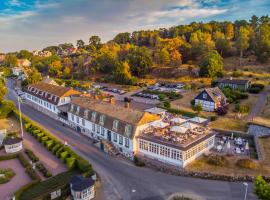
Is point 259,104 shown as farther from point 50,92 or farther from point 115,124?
point 50,92

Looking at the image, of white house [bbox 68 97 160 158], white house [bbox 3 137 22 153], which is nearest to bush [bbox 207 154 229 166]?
white house [bbox 68 97 160 158]

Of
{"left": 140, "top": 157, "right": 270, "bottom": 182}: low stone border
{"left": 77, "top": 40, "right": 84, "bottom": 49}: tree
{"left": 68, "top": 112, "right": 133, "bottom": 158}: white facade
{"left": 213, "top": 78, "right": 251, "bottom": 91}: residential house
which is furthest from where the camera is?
{"left": 77, "top": 40, "right": 84, "bottom": 49}: tree

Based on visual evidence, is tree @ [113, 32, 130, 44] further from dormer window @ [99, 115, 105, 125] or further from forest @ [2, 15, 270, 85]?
dormer window @ [99, 115, 105, 125]

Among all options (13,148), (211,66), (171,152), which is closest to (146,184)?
(171,152)

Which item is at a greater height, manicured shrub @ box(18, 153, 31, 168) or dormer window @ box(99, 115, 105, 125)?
dormer window @ box(99, 115, 105, 125)

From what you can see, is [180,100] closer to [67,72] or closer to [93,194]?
[93,194]

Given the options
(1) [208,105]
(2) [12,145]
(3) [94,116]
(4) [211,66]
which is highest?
(4) [211,66]

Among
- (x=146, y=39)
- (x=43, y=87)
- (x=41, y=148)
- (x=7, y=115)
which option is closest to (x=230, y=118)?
(x=41, y=148)
